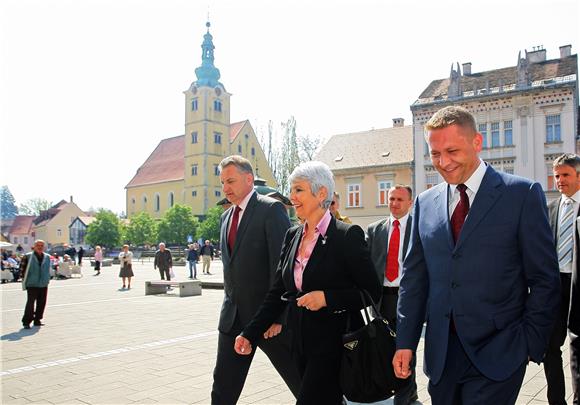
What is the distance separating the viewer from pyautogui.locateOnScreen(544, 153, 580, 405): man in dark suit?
4.37 meters

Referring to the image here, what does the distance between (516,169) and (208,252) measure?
22835 mm

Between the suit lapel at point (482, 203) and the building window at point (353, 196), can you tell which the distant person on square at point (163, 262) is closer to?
the suit lapel at point (482, 203)

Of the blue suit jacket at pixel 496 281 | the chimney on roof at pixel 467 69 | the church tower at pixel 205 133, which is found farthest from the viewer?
the church tower at pixel 205 133

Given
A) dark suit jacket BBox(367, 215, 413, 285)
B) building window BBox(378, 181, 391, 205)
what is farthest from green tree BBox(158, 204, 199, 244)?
dark suit jacket BBox(367, 215, 413, 285)

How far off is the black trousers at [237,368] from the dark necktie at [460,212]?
62.8 inches

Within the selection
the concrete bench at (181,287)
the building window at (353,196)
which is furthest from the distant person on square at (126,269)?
the building window at (353,196)

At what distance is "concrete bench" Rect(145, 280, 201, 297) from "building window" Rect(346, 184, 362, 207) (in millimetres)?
29290

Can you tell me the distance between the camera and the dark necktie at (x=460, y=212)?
108 inches

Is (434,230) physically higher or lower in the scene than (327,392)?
higher

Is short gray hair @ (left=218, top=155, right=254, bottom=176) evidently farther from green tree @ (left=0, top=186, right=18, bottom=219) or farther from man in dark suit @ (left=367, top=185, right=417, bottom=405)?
green tree @ (left=0, top=186, right=18, bottom=219)

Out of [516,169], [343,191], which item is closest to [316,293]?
[516,169]

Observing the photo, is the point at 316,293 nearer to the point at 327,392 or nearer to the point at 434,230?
the point at 327,392

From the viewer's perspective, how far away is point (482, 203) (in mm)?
2629

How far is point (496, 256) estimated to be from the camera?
253cm
